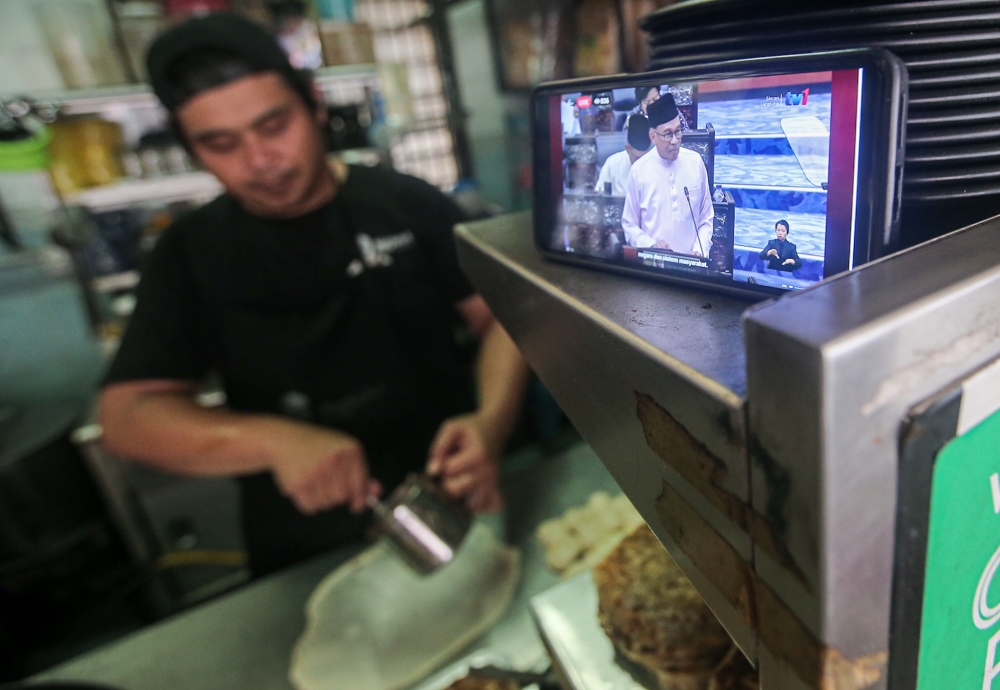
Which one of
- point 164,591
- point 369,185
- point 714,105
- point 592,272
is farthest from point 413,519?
point 164,591

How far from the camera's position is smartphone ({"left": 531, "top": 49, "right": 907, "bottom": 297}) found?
29cm

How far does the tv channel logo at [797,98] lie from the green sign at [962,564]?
175 mm

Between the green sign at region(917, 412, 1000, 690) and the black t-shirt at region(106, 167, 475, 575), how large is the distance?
4.78ft

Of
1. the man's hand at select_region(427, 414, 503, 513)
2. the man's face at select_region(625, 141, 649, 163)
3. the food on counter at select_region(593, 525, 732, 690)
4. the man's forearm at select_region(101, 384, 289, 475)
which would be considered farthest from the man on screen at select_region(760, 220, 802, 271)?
the man's forearm at select_region(101, 384, 289, 475)

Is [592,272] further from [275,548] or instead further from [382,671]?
[275,548]

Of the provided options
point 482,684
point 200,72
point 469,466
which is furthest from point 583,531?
point 200,72

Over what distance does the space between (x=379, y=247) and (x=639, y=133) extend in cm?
134

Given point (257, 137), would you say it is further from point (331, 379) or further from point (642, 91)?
point (642, 91)

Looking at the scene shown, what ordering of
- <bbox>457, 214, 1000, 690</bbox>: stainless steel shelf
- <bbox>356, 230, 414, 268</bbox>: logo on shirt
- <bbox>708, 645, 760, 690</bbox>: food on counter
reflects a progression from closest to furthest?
<bbox>457, 214, 1000, 690</bbox>: stainless steel shelf → <bbox>708, 645, 760, 690</bbox>: food on counter → <bbox>356, 230, 414, 268</bbox>: logo on shirt

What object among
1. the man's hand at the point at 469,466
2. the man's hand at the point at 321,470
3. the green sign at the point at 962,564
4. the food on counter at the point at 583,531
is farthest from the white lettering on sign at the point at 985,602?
the man's hand at the point at 321,470

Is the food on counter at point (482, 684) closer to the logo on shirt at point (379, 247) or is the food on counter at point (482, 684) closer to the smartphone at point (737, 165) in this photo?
the smartphone at point (737, 165)

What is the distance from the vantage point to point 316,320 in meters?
1.60

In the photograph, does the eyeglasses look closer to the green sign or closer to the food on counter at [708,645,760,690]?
the green sign

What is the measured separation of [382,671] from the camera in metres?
1.02
